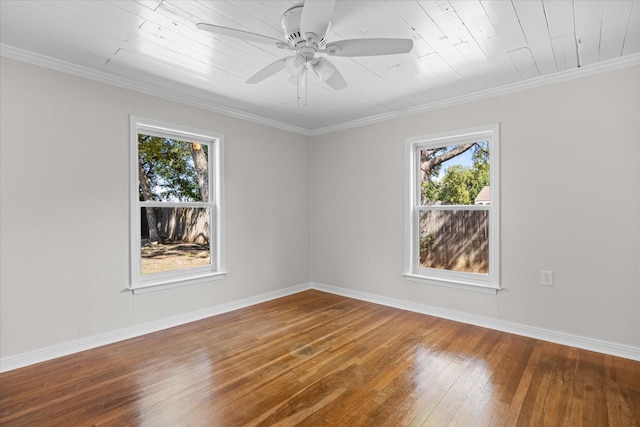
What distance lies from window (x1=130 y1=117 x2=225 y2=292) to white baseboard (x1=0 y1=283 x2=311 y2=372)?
A: 1.24 ft

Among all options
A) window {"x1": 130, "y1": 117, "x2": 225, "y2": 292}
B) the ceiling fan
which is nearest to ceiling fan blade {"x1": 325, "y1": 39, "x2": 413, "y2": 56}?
the ceiling fan

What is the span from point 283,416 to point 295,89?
114 inches

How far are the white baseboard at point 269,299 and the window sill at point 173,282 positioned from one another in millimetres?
334

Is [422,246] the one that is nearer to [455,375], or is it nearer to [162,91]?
[455,375]

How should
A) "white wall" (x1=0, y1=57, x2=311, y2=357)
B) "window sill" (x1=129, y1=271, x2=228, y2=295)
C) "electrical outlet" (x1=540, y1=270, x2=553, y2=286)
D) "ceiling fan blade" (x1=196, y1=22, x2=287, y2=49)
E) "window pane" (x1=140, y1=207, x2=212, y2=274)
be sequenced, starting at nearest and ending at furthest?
"ceiling fan blade" (x1=196, y1=22, x2=287, y2=49) → "white wall" (x1=0, y1=57, x2=311, y2=357) → "electrical outlet" (x1=540, y1=270, x2=553, y2=286) → "window sill" (x1=129, y1=271, x2=228, y2=295) → "window pane" (x1=140, y1=207, x2=212, y2=274)

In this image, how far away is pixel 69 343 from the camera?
280cm

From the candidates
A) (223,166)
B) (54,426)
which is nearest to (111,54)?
(223,166)

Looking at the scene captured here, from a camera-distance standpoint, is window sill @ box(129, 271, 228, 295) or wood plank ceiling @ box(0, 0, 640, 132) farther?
window sill @ box(129, 271, 228, 295)

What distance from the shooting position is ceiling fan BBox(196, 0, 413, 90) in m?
1.79

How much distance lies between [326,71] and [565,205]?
2.48 m

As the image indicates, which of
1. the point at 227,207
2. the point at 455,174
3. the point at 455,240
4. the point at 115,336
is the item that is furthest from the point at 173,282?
the point at 455,174

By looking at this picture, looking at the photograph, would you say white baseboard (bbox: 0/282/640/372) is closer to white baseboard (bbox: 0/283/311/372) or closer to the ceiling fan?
white baseboard (bbox: 0/283/311/372)

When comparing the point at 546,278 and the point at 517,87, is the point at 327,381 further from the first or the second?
the point at 517,87

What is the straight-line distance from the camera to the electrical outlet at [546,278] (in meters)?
3.07
